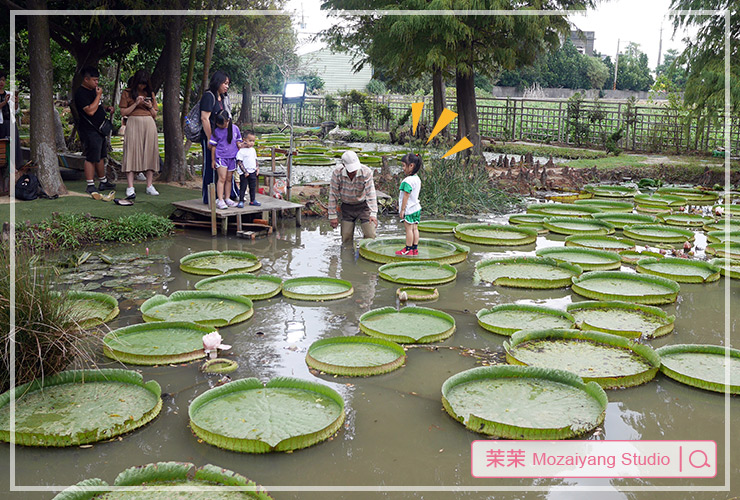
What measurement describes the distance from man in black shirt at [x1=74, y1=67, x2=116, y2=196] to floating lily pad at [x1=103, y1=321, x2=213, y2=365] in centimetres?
434

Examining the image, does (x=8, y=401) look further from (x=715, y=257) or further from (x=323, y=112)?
(x=323, y=112)

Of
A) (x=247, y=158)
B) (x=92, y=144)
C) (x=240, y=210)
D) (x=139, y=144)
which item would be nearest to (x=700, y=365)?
(x=240, y=210)

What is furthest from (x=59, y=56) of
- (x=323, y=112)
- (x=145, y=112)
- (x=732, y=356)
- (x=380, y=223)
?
(x=732, y=356)

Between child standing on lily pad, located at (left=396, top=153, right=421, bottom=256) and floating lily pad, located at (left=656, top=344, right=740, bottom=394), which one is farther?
child standing on lily pad, located at (left=396, top=153, right=421, bottom=256)

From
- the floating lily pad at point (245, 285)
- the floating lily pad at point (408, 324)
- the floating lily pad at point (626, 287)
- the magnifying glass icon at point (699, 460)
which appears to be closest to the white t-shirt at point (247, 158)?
the floating lily pad at point (245, 285)

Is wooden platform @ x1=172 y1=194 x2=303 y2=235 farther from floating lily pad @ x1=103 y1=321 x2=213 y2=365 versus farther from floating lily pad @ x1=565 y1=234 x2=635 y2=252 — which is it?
floating lily pad @ x1=565 y1=234 x2=635 y2=252

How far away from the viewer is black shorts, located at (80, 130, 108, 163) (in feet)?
26.8

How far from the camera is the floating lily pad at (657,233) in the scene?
7.80 meters

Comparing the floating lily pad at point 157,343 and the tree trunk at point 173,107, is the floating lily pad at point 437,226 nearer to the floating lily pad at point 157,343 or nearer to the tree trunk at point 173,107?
the tree trunk at point 173,107

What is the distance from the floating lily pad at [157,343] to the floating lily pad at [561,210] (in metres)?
6.39

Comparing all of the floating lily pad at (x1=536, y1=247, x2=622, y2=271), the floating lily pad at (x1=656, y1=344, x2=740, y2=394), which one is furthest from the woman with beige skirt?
the floating lily pad at (x1=656, y1=344, x2=740, y2=394)

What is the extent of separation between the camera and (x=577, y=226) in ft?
28.1

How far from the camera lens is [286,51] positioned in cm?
3253

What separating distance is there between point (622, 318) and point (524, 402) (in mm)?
1842
